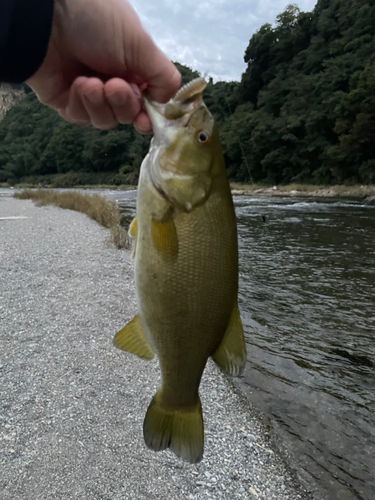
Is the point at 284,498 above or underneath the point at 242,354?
underneath

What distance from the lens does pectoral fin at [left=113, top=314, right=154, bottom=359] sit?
5.82 feet

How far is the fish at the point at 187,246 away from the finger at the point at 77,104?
0.48 m

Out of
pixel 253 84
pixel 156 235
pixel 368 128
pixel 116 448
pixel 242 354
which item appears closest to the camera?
pixel 156 235

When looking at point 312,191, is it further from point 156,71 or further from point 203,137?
point 203,137

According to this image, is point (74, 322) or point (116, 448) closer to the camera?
point (116, 448)

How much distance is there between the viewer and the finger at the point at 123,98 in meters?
1.81

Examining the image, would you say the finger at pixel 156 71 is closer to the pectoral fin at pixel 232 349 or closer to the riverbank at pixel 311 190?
the pectoral fin at pixel 232 349

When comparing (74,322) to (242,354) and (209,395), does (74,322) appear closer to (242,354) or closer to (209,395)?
(209,395)

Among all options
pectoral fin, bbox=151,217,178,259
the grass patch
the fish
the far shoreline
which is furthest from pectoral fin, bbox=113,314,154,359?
the far shoreline

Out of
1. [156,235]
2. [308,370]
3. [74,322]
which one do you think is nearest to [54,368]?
[74,322]

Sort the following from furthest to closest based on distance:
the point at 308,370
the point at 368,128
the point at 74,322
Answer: the point at 368,128, the point at 74,322, the point at 308,370

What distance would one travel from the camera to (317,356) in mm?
6305

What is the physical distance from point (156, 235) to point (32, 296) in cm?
738

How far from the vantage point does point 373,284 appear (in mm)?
9945
